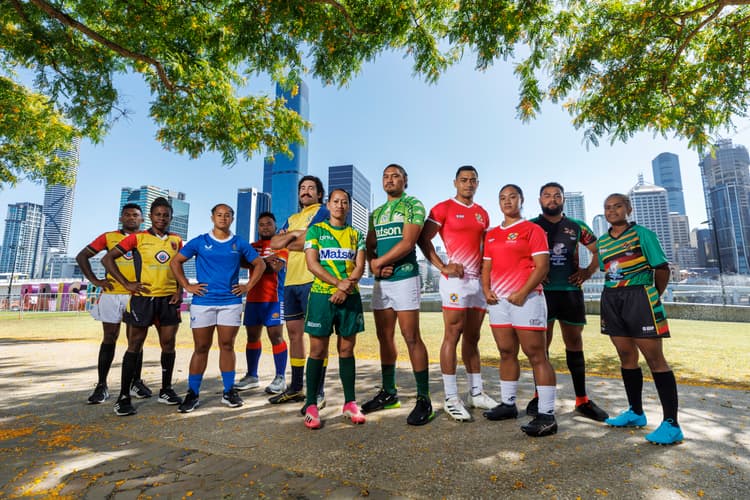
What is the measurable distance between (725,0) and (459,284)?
6.42 meters

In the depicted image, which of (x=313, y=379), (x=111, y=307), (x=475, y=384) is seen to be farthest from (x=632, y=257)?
(x=111, y=307)

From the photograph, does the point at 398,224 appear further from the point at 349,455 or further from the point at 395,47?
the point at 395,47

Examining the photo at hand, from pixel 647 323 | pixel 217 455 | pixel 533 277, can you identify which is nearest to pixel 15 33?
pixel 217 455

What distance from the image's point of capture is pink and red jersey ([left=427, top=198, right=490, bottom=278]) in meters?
3.75

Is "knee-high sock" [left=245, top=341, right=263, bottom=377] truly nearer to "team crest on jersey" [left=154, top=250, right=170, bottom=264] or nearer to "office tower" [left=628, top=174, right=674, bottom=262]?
"team crest on jersey" [left=154, top=250, right=170, bottom=264]

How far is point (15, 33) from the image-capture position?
20.1 feet

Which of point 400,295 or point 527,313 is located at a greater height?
point 400,295

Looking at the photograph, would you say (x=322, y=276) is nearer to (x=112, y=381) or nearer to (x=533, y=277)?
(x=533, y=277)

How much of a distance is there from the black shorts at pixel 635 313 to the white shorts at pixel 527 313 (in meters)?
0.64

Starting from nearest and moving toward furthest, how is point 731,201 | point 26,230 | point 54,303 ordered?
point 54,303 < point 731,201 < point 26,230

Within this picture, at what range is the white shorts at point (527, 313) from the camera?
328 centimetres

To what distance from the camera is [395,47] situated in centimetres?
714

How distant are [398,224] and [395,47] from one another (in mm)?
5075

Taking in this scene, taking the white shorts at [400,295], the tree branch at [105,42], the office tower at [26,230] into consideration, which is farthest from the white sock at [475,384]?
the office tower at [26,230]
